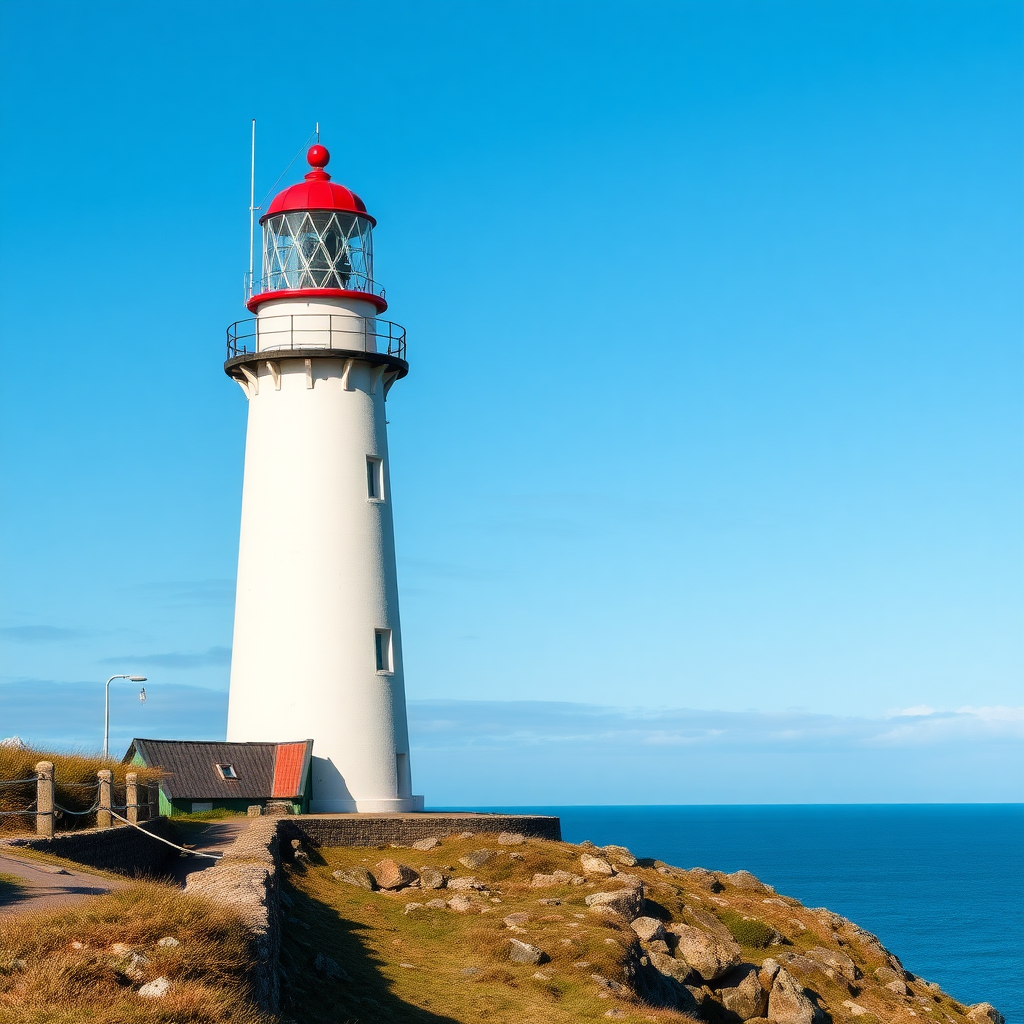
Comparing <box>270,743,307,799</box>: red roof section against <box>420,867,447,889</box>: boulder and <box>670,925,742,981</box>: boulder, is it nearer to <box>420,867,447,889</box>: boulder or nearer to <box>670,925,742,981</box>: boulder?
<box>420,867,447,889</box>: boulder

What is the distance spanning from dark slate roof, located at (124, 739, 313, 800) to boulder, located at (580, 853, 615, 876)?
7281 millimetres

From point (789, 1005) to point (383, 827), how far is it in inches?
376

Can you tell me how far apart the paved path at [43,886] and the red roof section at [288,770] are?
13.7m

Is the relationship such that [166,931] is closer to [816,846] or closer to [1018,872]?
[1018,872]

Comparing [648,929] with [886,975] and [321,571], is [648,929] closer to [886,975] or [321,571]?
[886,975]

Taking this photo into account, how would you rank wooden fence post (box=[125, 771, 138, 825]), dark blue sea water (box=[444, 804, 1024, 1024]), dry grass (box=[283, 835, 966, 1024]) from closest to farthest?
1. dry grass (box=[283, 835, 966, 1024])
2. wooden fence post (box=[125, 771, 138, 825])
3. dark blue sea water (box=[444, 804, 1024, 1024])

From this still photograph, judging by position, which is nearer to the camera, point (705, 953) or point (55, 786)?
point (55, 786)

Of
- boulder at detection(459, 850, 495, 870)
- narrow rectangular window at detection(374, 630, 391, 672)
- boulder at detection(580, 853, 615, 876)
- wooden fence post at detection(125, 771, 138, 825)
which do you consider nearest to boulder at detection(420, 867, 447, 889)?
boulder at detection(459, 850, 495, 870)

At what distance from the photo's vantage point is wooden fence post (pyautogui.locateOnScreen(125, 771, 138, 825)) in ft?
75.7

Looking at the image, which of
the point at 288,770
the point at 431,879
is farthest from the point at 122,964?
the point at 288,770

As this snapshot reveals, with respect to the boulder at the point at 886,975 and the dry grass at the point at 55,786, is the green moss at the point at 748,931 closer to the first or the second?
the boulder at the point at 886,975

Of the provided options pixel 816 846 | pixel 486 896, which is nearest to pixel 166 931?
pixel 486 896

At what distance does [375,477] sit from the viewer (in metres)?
34.4

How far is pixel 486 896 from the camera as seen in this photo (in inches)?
968
